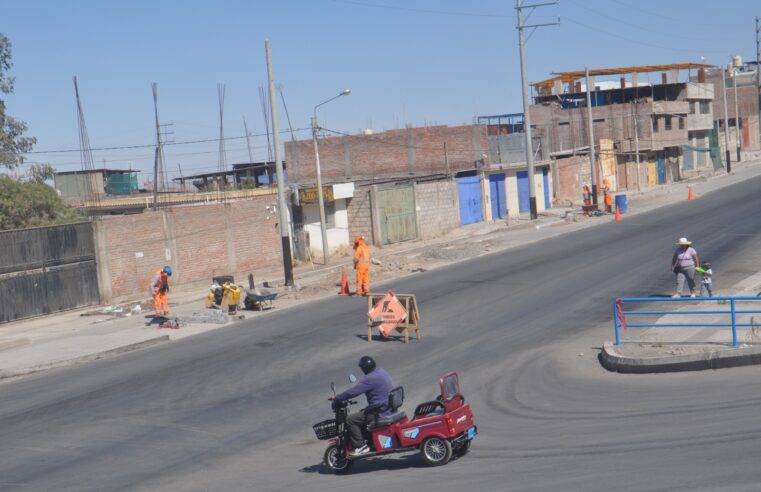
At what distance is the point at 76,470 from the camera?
38.3 ft

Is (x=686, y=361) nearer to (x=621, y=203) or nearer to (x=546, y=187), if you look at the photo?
(x=621, y=203)

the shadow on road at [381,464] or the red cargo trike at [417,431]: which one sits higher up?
the red cargo trike at [417,431]

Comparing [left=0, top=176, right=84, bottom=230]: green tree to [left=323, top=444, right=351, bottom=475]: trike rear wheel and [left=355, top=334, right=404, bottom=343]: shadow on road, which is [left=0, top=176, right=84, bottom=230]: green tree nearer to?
[left=355, top=334, right=404, bottom=343]: shadow on road

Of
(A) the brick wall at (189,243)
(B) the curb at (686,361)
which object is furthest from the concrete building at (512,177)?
(B) the curb at (686,361)

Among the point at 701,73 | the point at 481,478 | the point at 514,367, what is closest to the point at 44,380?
the point at 514,367

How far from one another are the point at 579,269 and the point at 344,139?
33.3 meters

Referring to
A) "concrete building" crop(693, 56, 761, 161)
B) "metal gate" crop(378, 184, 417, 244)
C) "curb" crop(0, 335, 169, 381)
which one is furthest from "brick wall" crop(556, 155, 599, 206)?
"concrete building" crop(693, 56, 761, 161)

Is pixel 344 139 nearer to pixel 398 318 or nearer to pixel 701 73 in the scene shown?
pixel 398 318

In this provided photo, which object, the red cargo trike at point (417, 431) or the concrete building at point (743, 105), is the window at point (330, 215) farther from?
the concrete building at point (743, 105)

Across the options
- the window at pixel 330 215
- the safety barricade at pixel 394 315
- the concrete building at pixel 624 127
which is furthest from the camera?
the concrete building at pixel 624 127

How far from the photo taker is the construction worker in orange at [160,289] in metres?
23.4

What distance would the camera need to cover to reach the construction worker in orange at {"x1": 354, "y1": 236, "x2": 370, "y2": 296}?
2495 cm

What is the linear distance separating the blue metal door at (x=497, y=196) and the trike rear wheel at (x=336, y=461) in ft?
140

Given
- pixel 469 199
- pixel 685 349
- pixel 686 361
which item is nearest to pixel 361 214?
pixel 469 199
